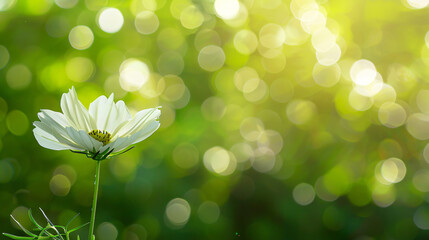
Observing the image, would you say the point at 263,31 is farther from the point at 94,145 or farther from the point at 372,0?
the point at 94,145

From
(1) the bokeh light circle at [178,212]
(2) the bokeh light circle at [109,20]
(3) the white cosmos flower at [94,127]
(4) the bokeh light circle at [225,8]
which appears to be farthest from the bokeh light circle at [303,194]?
(3) the white cosmos flower at [94,127]

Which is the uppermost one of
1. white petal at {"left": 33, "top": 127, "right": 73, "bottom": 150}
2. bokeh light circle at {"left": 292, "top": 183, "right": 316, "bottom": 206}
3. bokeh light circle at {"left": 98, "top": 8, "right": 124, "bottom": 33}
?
bokeh light circle at {"left": 98, "top": 8, "right": 124, "bottom": 33}

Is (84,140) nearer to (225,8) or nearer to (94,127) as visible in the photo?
(94,127)

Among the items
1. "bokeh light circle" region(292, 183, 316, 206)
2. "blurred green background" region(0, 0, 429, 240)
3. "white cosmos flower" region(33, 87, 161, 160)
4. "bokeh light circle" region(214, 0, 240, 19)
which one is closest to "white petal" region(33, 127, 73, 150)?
"white cosmos flower" region(33, 87, 161, 160)

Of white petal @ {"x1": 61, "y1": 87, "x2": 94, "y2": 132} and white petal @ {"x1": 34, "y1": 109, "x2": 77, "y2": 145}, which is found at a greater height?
white petal @ {"x1": 61, "y1": 87, "x2": 94, "y2": 132}

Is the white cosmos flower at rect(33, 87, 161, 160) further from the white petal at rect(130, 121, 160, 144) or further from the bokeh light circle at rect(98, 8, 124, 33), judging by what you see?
the bokeh light circle at rect(98, 8, 124, 33)
